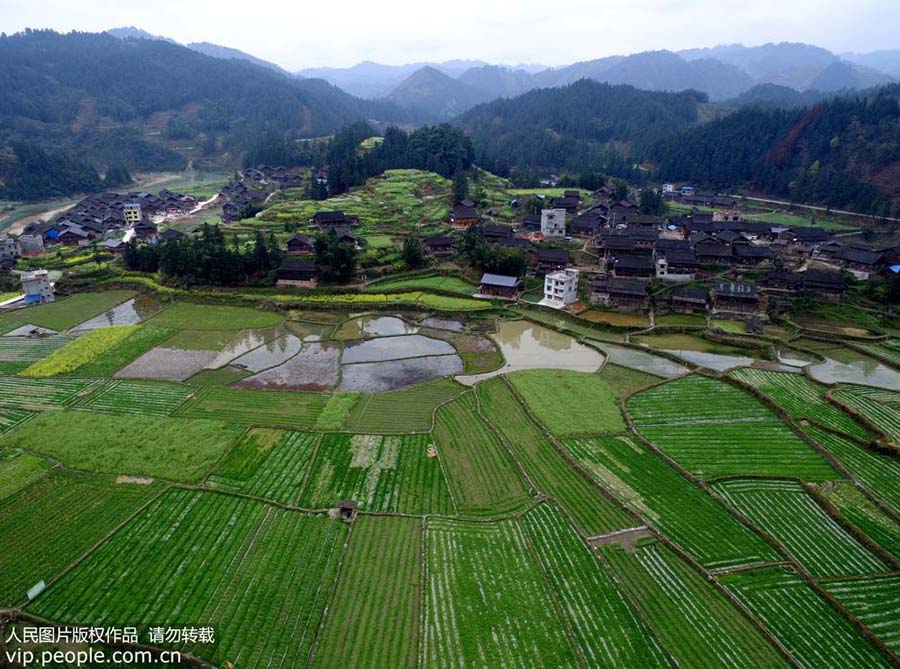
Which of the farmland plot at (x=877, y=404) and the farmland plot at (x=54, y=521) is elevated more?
the farmland plot at (x=877, y=404)

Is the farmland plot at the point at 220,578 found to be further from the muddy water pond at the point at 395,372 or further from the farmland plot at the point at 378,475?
the muddy water pond at the point at 395,372

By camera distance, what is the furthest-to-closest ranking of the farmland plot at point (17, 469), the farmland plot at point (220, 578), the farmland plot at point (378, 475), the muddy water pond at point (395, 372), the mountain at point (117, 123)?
1. the mountain at point (117, 123)
2. the muddy water pond at point (395, 372)
3. the farmland plot at point (17, 469)
4. the farmland plot at point (378, 475)
5. the farmland plot at point (220, 578)

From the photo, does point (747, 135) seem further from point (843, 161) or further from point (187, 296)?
point (187, 296)

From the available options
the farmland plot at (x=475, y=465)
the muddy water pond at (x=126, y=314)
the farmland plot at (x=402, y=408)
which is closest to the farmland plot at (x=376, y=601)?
the farmland plot at (x=475, y=465)

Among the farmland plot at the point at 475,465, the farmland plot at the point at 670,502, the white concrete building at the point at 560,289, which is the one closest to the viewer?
the farmland plot at the point at 670,502

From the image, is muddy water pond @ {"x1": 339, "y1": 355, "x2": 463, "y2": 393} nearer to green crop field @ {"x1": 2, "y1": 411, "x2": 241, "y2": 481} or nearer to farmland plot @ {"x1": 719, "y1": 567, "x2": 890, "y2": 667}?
green crop field @ {"x1": 2, "y1": 411, "x2": 241, "y2": 481}

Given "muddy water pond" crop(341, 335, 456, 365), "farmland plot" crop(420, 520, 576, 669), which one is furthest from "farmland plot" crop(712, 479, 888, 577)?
"muddy water pond" crop(341, 335, 456, 365)

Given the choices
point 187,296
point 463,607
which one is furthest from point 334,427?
point 187,296
